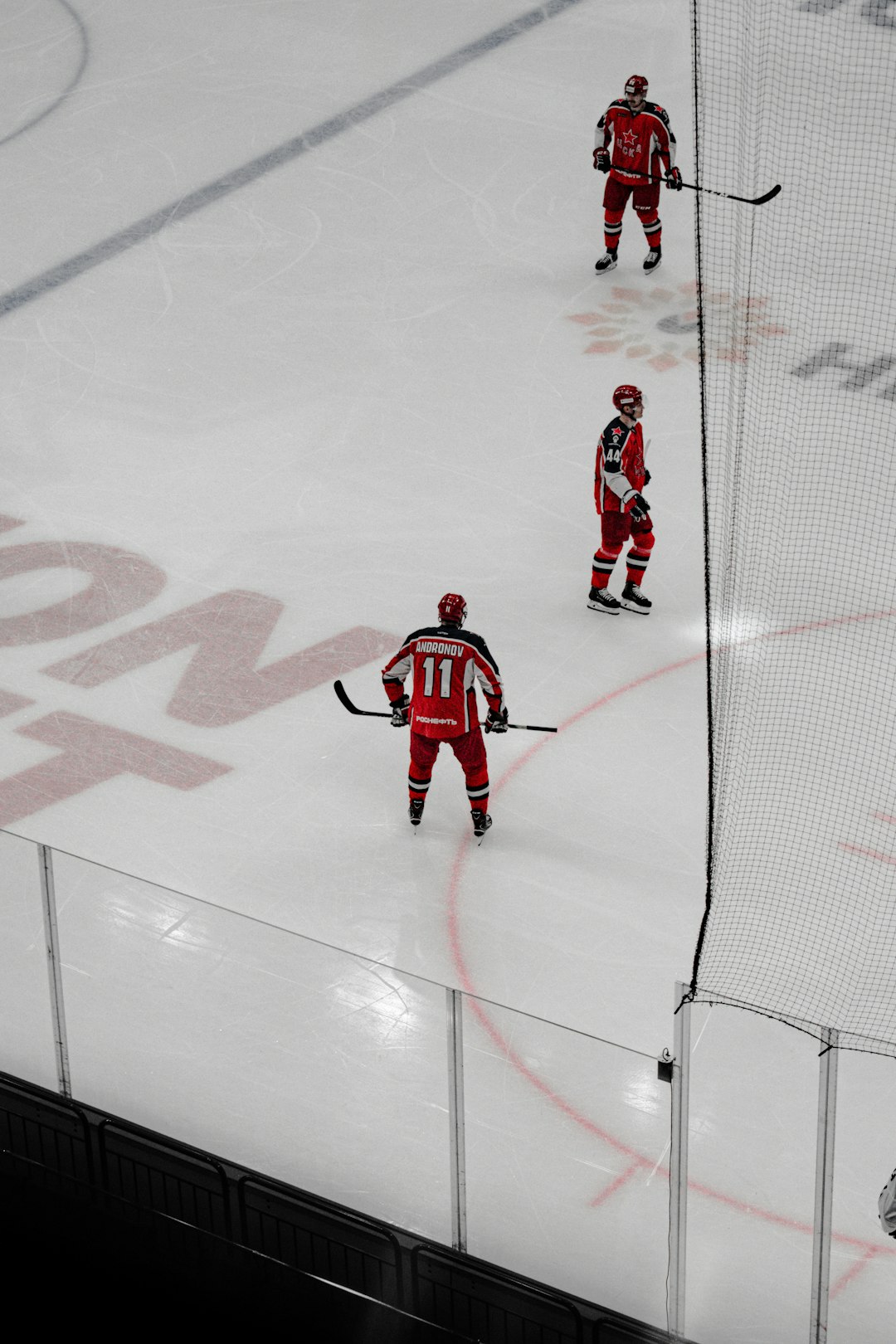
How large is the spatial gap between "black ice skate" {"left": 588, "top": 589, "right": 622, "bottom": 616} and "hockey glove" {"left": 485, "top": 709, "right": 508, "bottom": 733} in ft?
5.37

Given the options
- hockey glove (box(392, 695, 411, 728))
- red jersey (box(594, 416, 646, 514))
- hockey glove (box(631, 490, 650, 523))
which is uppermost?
red jersey (box(594, 416, 646, 514))

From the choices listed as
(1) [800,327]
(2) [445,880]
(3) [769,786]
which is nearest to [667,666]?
(3) [769,786]

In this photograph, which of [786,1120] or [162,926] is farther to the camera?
[162,926]

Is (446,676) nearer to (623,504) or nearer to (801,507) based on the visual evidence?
(623,504)

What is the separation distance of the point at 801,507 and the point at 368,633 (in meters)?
2.18

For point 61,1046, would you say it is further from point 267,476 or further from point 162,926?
point 267,476

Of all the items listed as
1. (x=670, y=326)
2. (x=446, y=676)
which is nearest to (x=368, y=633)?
(x=446, y=676)

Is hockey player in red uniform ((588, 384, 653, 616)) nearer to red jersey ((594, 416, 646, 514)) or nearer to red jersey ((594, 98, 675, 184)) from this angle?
red jersey ((594, 416, 646, 514))

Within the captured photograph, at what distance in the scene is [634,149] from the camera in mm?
11141

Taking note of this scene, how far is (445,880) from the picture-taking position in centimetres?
709

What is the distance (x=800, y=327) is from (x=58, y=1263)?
6.96 meters

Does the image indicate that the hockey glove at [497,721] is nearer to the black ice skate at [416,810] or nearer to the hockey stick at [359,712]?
the hockey stick at [359,712]

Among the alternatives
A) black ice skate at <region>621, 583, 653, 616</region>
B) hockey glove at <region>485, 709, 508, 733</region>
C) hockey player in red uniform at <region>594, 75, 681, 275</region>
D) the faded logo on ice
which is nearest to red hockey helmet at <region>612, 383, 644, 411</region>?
black ice skate at <region>621, 583, 653, 616</region>

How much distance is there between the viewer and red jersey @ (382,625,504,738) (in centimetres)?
690
